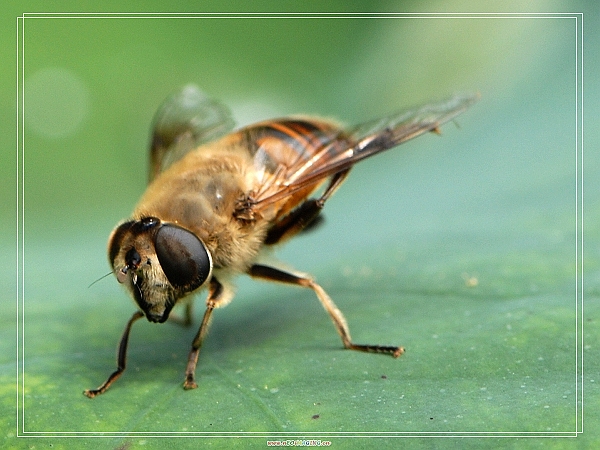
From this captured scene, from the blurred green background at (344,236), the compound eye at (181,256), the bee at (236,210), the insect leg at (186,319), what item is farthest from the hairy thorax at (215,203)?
the insect leg at (186,319)

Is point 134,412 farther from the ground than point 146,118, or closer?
closer

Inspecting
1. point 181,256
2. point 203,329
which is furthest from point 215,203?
point 203,329

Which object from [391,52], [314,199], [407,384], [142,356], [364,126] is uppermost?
[391,52]

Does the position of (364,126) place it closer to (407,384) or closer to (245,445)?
(407,384)

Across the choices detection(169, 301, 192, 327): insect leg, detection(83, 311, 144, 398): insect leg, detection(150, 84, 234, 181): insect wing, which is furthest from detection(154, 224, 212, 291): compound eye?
detection(150, 84, 234, 181): insect wing

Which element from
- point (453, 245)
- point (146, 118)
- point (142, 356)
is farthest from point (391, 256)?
A: point (146, 118)

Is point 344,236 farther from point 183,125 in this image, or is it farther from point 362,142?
point 362,142

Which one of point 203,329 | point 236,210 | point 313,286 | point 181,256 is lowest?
point 203,329
